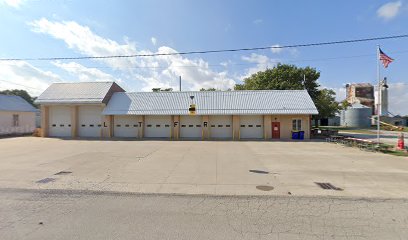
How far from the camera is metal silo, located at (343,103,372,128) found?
54.4 m

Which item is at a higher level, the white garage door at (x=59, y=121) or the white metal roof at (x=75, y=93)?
the white metal roof at (x=75, y=93)

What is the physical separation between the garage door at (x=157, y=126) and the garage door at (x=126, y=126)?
1196 mm

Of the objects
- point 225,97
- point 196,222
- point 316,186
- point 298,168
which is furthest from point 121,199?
point 225,97

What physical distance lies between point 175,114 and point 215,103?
171 inches

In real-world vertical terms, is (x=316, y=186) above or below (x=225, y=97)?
below

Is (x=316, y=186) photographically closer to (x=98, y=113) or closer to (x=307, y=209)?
(x=307, y=209)

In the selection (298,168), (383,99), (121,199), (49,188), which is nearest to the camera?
(121,199)

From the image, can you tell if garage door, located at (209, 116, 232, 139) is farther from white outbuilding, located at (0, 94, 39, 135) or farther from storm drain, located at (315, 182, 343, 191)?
white outbuilding, located at (0, 94, 39, 135)

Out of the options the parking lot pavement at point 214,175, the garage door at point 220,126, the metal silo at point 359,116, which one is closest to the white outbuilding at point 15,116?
the parking lot pavement at point 214,175

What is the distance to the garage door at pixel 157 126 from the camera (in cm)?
2409

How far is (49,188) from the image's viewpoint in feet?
22.7

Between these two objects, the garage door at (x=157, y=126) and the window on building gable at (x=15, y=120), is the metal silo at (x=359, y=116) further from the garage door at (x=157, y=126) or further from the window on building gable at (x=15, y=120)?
the window on building gable at (x=15, y=120)

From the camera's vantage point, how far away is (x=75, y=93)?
84.0 ft

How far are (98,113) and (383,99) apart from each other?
A: 26.6 metres
